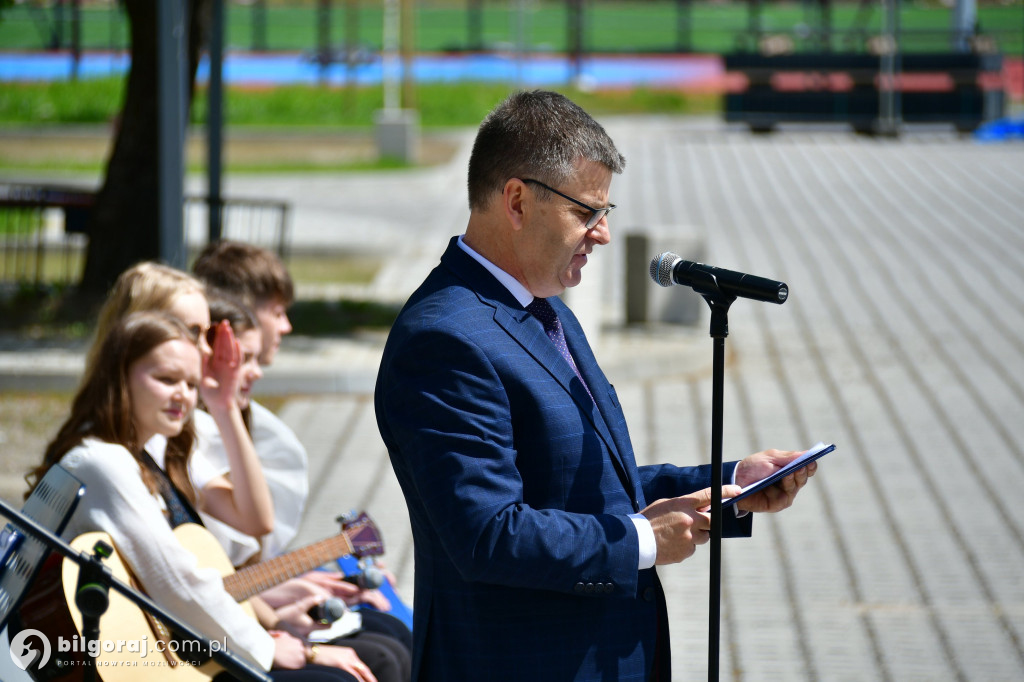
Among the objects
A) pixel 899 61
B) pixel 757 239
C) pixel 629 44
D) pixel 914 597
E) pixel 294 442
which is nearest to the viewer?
pixel 294 442

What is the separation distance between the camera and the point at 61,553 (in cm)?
224

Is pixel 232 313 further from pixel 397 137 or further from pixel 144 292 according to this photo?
pixel 397 137

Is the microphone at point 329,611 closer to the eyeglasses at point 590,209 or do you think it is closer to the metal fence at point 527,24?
the eyeglasses at point 590,209

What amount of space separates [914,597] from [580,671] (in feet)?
9.91

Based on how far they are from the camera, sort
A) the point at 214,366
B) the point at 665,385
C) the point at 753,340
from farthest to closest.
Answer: the point at 753,340, the point at 665,385, the point at 214,366

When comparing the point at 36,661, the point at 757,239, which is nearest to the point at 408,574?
Result: the point at 36,661

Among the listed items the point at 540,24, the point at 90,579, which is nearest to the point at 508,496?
the point at 90,579

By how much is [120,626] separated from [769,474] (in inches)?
56.2

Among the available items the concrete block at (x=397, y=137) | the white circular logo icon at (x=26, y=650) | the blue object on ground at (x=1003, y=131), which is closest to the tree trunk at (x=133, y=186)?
the white circular logo icon at (x=26, y=650)

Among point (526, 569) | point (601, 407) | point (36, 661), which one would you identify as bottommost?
point (36, 661)

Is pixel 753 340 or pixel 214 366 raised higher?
pixel 214 366

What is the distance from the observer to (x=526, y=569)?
2168 millimetres

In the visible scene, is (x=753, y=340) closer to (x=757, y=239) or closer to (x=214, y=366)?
(x=757, y=239)

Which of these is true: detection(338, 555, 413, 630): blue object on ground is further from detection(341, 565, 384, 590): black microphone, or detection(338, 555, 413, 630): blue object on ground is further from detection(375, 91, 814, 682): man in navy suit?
detection(375, 91, 814, 682): man in navy suit
